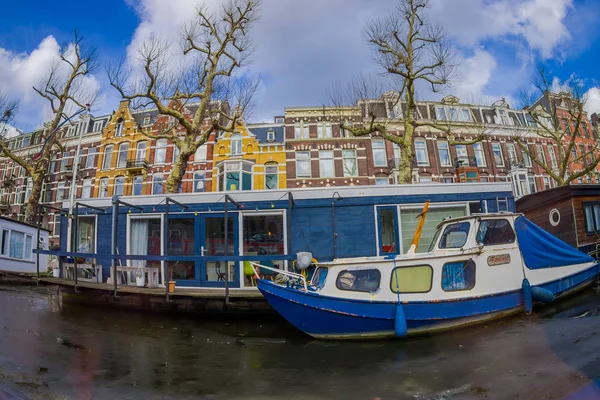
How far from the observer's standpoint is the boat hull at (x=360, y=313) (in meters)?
7.48

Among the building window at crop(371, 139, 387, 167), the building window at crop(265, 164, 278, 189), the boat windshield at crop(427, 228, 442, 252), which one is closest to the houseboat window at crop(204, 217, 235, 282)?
the boat windshield at crop(427, 228, 442, 252)

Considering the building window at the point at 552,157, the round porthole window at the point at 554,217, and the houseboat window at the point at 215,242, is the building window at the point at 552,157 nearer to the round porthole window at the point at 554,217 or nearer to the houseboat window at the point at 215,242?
the round porthole window at the point at 554,217

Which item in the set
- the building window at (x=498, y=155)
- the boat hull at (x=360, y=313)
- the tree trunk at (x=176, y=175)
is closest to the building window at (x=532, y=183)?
the building window at (x=498, y=155)

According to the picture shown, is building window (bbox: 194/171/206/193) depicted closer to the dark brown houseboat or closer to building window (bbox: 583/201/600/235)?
the dark brown houseboat

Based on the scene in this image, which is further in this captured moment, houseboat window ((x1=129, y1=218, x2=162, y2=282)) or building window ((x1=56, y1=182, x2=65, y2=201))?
building window ((x1=56, y1=182, x2=65, y2=201))

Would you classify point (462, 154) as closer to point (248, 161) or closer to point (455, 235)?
point (248, 161)

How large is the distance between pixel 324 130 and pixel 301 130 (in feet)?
6.33

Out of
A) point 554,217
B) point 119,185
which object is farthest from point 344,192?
point 119,185

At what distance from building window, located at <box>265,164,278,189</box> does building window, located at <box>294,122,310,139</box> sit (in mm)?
3223

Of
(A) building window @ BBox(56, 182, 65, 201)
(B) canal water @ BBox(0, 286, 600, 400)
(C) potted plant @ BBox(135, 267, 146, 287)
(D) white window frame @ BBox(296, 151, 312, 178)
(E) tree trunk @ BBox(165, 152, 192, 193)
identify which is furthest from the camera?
(A) building window @ BBox(56, 182, 65, 201)

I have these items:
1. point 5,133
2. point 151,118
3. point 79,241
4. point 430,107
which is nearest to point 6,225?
point 79,241

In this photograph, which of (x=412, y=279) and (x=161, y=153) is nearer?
(x=412, y=279)

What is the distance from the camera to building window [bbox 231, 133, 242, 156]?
28.2m

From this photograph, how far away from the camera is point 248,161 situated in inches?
1072
